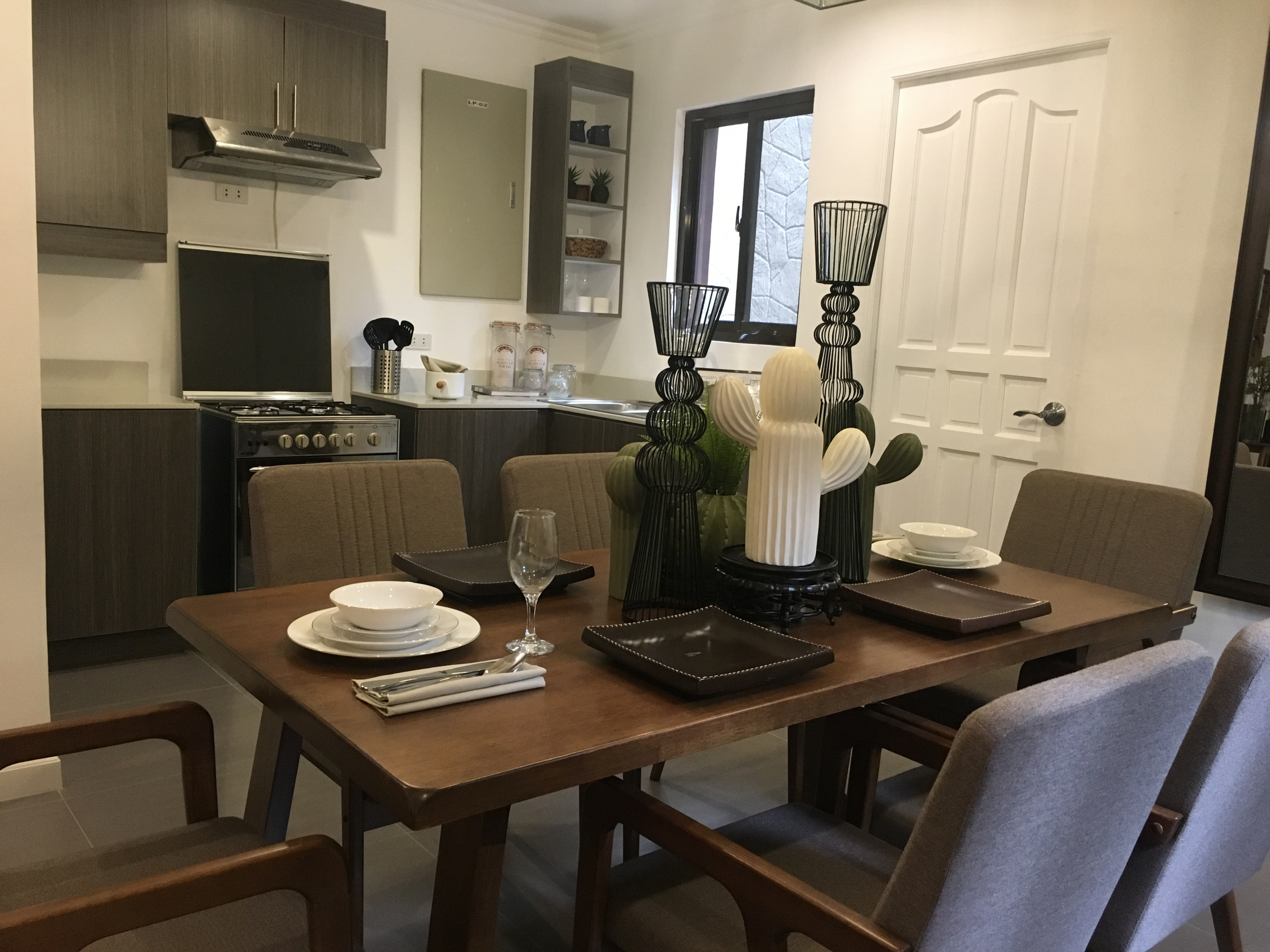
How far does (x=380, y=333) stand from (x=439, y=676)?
11.6 ft

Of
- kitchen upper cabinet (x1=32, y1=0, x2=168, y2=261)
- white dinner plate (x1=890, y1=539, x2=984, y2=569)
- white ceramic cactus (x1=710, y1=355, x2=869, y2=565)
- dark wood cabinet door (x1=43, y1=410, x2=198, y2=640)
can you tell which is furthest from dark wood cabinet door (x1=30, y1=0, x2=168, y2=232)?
white dinner plate (x1=890, y1=539, x2=984, y2=569)

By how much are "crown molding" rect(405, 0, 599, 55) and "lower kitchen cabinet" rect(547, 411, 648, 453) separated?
1915mm

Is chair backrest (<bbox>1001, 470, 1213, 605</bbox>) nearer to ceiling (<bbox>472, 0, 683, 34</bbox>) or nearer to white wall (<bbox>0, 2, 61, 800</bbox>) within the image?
white wall (<bbox>0, 2, 61, 800</bbox>)

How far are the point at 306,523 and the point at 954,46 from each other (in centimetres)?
299

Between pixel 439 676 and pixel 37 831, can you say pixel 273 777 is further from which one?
pixel 37 831

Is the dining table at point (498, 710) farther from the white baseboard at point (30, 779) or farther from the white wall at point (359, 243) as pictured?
the white wall at point (359, 243)

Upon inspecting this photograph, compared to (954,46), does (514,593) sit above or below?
below

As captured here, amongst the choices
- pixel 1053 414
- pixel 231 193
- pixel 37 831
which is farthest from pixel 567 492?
pixel 231 193

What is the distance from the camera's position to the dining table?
1.10m

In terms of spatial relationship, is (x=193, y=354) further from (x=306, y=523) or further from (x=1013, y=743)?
(x=1013, y=743)

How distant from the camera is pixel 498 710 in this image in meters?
1.24

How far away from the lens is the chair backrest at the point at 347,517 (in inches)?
76.8

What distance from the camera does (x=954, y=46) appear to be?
146 inches

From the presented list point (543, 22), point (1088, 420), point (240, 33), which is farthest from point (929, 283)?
point (240, 33)
